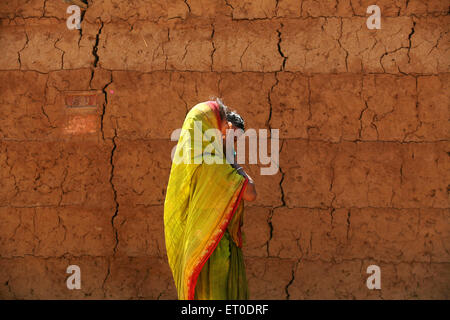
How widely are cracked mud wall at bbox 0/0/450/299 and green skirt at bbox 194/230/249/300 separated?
114 centimetres

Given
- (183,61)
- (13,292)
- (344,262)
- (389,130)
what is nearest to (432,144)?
(389,130)

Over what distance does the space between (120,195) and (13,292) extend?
1.13 meters

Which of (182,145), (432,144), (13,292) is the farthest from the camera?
(13,292)

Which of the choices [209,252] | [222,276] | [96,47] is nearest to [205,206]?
[209,252]

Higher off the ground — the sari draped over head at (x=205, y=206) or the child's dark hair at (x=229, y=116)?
the child's dark hair at (x=229, y=116)

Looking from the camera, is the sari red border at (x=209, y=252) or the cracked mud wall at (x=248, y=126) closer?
the sari red border at (x=209, y=252)

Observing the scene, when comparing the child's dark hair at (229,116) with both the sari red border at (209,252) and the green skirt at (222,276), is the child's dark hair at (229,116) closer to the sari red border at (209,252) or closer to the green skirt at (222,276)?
the sari red border at (209,252)

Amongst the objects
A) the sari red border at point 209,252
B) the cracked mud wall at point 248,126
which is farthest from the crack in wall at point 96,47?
the sari red border at point 209,252

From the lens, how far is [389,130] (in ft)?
11.9

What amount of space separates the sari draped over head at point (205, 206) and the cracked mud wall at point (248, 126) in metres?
1.14

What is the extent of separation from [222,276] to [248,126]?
1.44m

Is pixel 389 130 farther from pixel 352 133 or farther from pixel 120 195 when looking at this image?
pixel 120 195

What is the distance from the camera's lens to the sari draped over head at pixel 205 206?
2.51 m

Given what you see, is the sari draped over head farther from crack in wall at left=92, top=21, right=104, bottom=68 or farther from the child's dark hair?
crack in wall at left=92, top=21, right=104, bottom=68
